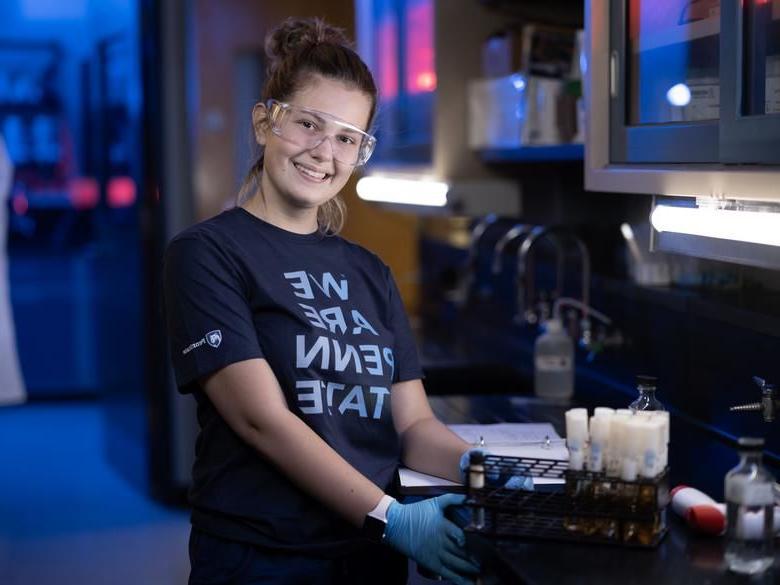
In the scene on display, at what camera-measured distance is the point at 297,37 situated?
1984 mm

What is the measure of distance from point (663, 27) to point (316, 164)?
23.8 inches

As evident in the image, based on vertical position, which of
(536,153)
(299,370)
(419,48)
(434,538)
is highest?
(419,48)

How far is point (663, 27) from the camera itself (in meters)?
1.91

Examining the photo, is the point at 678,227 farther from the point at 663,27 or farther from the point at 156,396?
the point at 156,396

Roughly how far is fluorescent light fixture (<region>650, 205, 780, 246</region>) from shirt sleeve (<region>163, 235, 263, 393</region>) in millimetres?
647

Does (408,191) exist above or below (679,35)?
below

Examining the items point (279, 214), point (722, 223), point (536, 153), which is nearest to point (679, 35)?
point (722, 223)

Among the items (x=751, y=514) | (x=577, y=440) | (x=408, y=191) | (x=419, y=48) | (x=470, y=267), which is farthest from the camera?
(x=470, y=267)

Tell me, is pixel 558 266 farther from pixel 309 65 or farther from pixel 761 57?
pixel 761 57

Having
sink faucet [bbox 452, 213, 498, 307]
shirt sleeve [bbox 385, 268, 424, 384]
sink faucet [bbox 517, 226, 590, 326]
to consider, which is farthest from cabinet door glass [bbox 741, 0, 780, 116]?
sink faucet [bbox 452, 213, 498, 307]

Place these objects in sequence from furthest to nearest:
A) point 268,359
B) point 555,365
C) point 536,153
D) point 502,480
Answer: point 555,365 < point 536,153 < point 268,359 < point 502,480

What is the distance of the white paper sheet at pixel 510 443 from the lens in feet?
6.30

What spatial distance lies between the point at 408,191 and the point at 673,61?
1.40 meters

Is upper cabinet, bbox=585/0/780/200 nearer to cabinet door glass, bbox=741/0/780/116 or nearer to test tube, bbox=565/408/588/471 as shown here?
cabinet door glass, bbox=741/0/780/116
